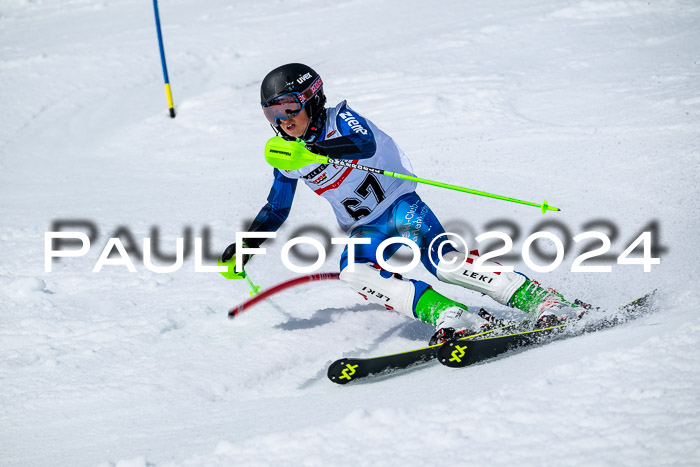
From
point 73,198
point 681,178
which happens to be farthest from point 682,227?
point 73,198

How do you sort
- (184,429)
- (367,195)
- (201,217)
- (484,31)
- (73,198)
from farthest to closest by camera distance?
(484,31) → (73,198) → (201,217) → (367,195) → (184,429)

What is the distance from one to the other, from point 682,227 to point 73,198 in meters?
6.18

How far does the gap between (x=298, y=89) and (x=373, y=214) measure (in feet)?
3.07

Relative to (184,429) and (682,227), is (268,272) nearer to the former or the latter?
(184,429)

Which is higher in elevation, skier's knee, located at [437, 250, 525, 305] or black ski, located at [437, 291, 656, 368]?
skier's knee, located at [437, 250, 525, 305]

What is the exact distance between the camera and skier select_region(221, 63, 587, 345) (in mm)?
4102

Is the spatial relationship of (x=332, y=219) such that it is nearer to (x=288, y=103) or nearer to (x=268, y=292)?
(x=268, y=292)

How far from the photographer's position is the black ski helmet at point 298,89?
409cm

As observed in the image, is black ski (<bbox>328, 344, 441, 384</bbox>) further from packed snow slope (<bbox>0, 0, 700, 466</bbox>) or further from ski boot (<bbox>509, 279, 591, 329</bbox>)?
ski boot (<bbox>509, 279, 591, 329</bbox>)

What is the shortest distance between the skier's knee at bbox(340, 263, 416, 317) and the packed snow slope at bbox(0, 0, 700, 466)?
0.43m

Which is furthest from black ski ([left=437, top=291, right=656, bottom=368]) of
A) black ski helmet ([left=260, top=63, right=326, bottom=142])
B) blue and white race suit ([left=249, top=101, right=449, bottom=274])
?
black ski helmet ([left=260, top=63, right=326, bottom=142])

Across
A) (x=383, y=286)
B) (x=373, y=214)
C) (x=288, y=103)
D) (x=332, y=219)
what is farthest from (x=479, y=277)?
(x=332, y=219)

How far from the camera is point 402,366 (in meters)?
3.92

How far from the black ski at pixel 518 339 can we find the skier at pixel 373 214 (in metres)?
0.09
